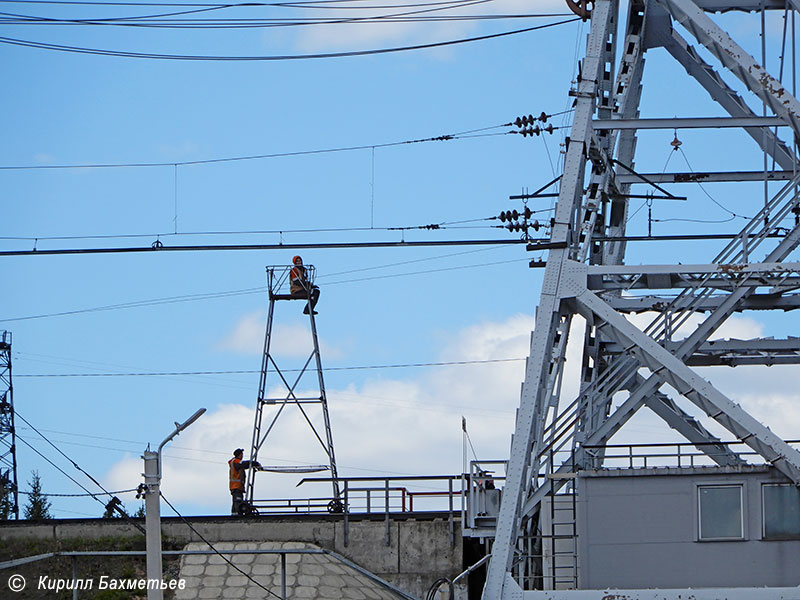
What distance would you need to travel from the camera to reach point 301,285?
1721 inches

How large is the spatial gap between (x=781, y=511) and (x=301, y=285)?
18.2m

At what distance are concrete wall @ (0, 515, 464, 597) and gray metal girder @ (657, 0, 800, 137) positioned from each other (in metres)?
12.6

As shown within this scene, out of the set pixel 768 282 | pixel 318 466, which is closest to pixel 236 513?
pixel 318 466

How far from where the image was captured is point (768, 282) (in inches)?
1188

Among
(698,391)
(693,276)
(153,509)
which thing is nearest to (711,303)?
(693,276)

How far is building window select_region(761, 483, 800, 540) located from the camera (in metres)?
29.6

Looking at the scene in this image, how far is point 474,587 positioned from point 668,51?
46.3 ft

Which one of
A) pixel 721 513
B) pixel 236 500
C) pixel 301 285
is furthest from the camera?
pixel 301 285

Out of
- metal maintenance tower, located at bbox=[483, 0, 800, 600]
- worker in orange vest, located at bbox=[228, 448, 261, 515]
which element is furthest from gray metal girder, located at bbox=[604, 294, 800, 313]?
worker in orange vest, located at bbox=[228, 448, 261, 515]

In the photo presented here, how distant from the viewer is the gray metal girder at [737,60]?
31.3 meters

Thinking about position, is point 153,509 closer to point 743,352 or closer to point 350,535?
point 350,535

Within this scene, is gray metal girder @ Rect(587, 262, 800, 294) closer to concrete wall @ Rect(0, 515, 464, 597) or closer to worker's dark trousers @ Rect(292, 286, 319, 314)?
concrete wall @ Rect(0, 515, 464, 597)

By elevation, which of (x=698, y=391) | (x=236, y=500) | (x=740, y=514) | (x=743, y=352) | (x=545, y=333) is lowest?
(x=740, y=514)

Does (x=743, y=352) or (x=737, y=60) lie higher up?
(x=737, y=60)
